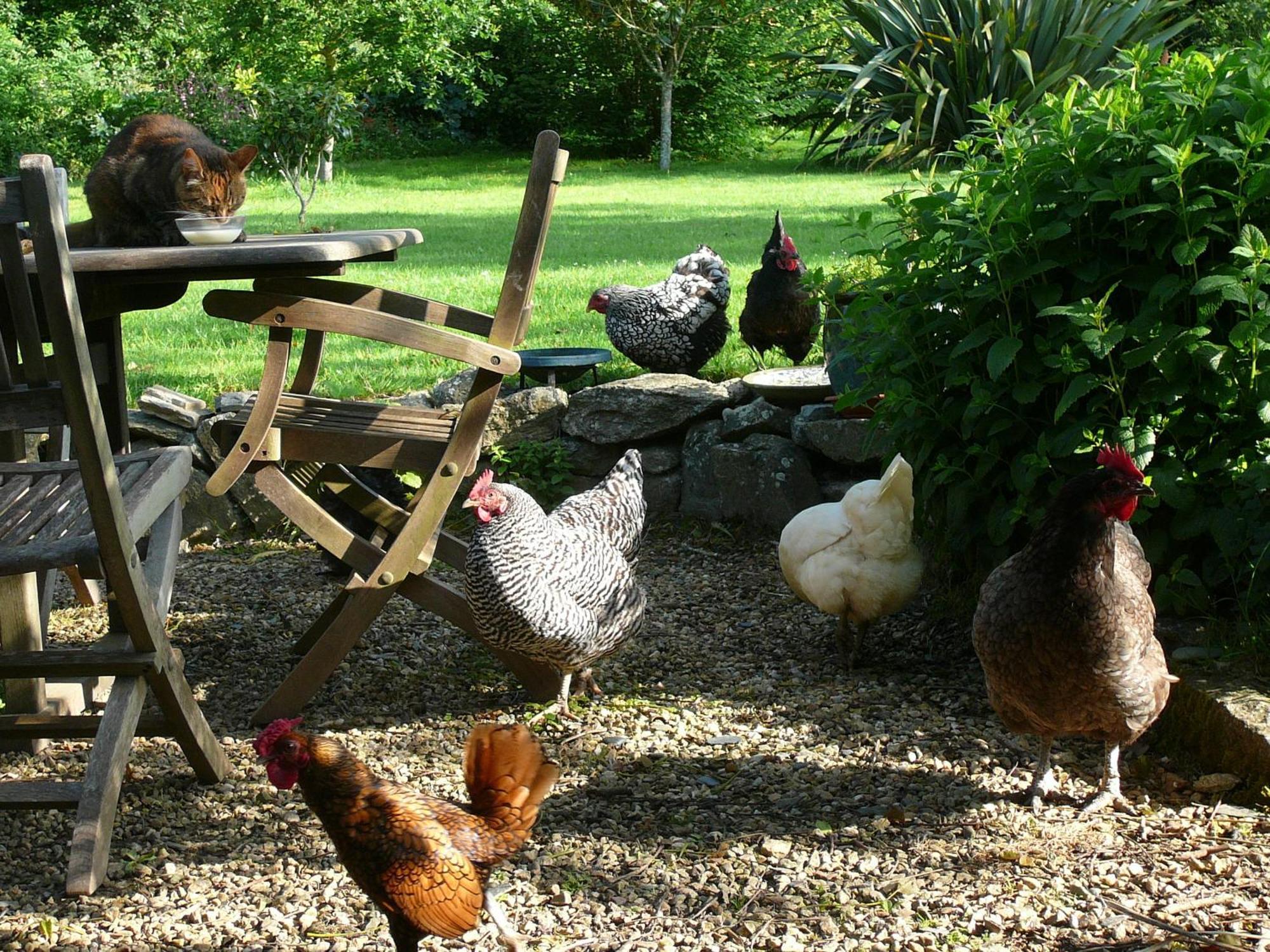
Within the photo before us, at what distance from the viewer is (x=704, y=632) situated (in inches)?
169

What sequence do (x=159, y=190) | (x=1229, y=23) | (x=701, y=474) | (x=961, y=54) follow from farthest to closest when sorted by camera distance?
(x=1229, y=23)
(x=961, y=54)
(x=701, y=474)
(x=159, y=190)

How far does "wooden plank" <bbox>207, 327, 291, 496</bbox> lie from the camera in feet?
10.6

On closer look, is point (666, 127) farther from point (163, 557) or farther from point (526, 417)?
point (163, 557)

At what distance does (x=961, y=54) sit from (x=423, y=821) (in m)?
13.1

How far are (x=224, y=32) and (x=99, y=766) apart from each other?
19934 mm

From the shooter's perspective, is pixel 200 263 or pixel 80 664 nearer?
pixel 80 664

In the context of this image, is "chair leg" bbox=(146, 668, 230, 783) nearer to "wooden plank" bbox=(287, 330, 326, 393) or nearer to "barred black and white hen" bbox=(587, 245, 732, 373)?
"wooden plank" bbox=(287, 330, 326, 393)

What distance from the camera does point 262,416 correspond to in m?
3.26

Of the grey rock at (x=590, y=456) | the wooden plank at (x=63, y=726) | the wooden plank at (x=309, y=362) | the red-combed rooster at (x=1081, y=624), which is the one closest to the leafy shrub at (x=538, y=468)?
the grey rock at (x=590, y=456)

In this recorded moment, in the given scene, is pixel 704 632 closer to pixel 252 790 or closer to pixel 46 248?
pixel 252 790

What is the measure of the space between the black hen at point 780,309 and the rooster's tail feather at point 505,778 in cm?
362

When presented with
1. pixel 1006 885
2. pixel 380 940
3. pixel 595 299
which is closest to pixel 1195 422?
pixel 1006 885

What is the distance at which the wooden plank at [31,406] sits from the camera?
112 inches

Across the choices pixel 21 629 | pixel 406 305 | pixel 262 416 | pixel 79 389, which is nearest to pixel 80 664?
pixel 21 629
